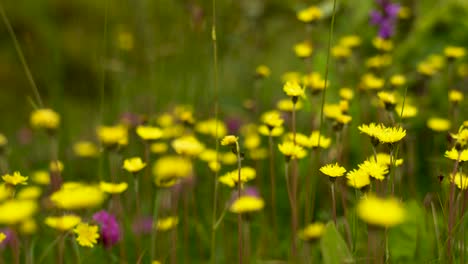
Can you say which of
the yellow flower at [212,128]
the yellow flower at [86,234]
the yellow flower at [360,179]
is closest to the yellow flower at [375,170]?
the yellow flower at [360,179]

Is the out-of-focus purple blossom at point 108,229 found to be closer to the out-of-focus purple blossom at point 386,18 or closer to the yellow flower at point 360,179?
the yellow flower at point 360,179

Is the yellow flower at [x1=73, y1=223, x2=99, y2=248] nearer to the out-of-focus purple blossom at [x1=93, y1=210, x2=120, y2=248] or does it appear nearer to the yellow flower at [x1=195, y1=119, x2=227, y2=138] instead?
the out-of-focus purple blossom at [x1=93, y1=210, x2=120, y2=248]

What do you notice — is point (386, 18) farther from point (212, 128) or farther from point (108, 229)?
point (108, 229)

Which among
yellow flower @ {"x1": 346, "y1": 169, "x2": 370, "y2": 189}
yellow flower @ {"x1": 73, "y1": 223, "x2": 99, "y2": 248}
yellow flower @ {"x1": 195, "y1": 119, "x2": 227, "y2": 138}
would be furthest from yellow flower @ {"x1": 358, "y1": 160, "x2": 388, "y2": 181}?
yellow flower @ {"x1": 195, "y1": 119, "x2": 227, "y2": 138}

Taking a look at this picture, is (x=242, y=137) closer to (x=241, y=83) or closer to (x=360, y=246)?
(x=360, y=246)

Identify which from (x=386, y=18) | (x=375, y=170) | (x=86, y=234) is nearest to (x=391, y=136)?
(x=375, y=170)
